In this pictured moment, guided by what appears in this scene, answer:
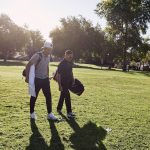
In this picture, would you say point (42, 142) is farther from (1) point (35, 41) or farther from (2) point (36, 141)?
(1) point (35, 41)

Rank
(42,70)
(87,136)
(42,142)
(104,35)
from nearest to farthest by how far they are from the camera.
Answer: (42,142)
(87,136)
(42,70)
(104,35)

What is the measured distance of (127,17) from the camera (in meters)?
69.9

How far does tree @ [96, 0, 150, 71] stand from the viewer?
69.4m

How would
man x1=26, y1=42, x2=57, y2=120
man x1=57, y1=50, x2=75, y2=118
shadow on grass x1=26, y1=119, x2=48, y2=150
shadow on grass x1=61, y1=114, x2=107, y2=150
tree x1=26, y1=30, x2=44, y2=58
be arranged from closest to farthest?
shadow on grass x1=26, y1=119, x2=48, y2=150 → shadow on grass x1=61, y1=114, x2=107, y2=150 → man x1=26, y1=42, x2=57, y2=120 → man x1=57, y1=50, x2=75, y2=118 → tree x1=26, y1=30, x2=44, y2=58

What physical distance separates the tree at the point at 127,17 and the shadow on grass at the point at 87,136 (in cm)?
5877

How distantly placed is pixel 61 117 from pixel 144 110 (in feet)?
13.8

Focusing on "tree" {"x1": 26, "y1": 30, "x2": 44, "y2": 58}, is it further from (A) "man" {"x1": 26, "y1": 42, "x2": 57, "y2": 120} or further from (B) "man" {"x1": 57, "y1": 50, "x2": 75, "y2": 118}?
(A) "man" {"x1": 26, "y1": 42, "x2": 57, "y2": 120}

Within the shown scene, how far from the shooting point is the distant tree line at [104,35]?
70.0 m

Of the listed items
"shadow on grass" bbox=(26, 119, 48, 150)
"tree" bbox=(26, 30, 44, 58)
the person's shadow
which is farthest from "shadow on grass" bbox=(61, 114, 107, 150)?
"tree" bbox=(26, 30, 44, 58)

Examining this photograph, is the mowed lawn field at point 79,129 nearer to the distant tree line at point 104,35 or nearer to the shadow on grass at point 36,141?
the shadow on grass at point 36,141

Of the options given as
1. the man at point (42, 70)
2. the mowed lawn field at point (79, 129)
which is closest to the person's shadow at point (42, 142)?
the mowed lawn field at point (79, 129)

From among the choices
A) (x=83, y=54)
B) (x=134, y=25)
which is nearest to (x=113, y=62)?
(x=83, y=54)

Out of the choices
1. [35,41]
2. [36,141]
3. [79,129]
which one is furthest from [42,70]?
[35,41]

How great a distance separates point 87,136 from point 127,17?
61970 millimetres
